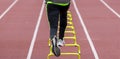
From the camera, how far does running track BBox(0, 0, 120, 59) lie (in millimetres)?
10297

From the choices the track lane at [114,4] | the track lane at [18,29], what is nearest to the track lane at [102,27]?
the track lane at [114,4]

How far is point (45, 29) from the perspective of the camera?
1355 centimetres

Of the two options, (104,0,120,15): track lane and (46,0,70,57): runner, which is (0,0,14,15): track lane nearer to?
(104,0,120,15): track lane

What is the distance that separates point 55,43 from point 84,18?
855cm

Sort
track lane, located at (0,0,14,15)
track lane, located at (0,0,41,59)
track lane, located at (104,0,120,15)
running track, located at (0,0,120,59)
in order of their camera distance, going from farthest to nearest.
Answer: track lane, located at (0,0,14,15) < track lane, located at (104,0,120,15) < track lane, located at (0,0,41,59) < running track, located at (0,0,120,59)

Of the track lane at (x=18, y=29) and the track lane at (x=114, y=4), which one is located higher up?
the track lane at (x=18, y=29)

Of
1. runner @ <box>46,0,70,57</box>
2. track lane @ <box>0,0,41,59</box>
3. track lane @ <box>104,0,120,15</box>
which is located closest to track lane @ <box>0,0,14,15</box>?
track lane @ <box>0,0,41,59</box>

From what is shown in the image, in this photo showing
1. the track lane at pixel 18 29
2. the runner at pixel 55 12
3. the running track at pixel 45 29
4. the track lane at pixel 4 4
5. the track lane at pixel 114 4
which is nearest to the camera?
the runner at pixel 55 12

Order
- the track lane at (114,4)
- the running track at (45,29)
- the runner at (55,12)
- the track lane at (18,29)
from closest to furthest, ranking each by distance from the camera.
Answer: the runner at (55,12) < the running track at (45,29) < the track lane at (18,29) < the track lane at (114,4)

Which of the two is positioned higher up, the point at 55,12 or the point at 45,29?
the point at 55,12

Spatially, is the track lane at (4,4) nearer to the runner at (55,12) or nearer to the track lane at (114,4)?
the track lane at (114,4)

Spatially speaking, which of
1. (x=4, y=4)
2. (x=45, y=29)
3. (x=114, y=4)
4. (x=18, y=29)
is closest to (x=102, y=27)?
(x=45, y=29)

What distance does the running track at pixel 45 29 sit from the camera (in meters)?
10.3

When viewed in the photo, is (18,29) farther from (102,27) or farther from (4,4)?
(4,4)
